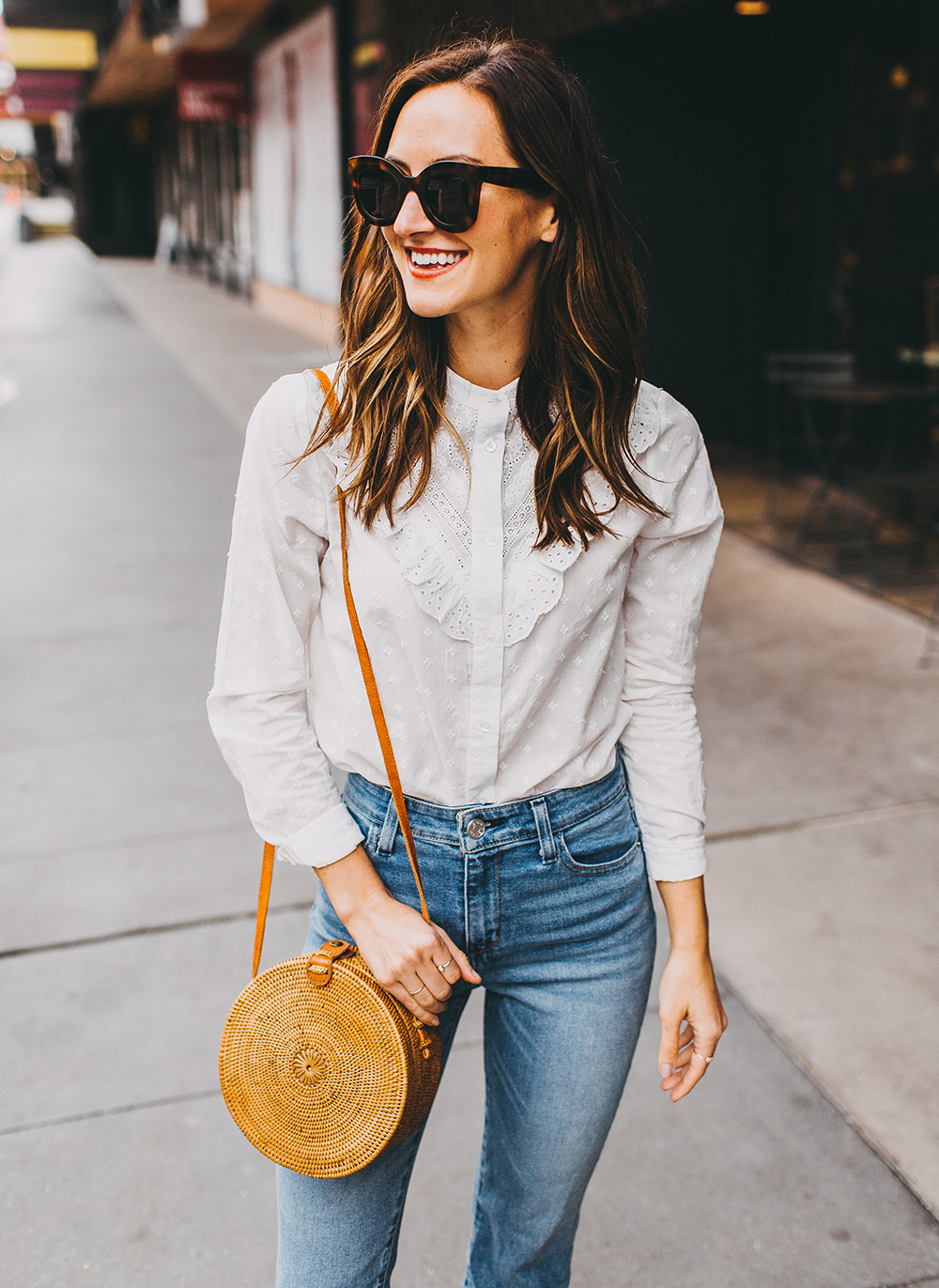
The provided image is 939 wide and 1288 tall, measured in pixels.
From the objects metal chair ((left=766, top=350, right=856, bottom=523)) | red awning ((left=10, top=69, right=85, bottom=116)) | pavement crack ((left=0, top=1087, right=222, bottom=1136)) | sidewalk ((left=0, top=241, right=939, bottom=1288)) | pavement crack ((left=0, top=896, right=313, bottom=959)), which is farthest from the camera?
red awning ((left=10, top=69, right=85, bottom=116))

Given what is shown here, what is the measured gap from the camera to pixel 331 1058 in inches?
49.4

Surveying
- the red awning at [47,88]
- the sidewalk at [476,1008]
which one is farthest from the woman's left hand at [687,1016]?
the red awning at [47,88]

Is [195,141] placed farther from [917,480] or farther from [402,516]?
[402,516]

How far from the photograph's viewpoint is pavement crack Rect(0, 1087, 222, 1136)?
238 cm

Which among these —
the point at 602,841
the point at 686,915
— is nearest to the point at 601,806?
the point at 602,841

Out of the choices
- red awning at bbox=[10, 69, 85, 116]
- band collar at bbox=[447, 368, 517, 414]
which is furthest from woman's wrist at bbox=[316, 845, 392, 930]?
red awning at bbox=[10, 69, 85, 116]

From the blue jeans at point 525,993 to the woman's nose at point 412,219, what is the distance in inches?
25.1

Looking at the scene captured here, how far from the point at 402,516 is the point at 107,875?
2.40 metres

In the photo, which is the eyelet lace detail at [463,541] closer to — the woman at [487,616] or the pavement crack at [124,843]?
the woman at [487,616]

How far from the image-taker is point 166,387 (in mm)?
12023

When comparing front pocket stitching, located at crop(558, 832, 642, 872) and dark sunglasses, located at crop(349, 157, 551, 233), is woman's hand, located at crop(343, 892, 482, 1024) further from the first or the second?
dark sunglasses, located at crop(349, 157, 551, 233)

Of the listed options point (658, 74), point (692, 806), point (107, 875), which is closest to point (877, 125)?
point (658, 74)

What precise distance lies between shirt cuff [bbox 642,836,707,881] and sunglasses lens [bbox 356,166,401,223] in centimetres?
83

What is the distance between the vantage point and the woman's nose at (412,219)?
123 cm
